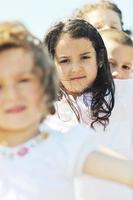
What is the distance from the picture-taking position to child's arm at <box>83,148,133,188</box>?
1.75 m

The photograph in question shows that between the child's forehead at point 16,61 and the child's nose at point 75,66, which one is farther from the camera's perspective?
the child's nose at point 75,66

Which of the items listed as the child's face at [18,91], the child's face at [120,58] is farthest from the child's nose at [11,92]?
the child's face at [120,58]

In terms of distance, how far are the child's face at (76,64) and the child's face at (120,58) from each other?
66cm

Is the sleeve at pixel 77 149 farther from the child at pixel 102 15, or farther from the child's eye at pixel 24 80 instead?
the child at pixel 102 15

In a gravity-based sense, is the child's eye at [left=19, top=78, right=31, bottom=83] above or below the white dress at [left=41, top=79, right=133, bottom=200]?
above

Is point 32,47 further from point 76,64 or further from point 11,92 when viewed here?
point 76,64

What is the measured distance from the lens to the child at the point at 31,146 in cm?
176

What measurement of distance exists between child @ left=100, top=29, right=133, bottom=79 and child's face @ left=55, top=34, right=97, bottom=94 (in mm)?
667

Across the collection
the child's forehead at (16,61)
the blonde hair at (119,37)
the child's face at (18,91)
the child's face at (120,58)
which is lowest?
the child's face at (120,58)

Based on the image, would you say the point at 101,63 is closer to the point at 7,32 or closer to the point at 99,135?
the point at 99,135

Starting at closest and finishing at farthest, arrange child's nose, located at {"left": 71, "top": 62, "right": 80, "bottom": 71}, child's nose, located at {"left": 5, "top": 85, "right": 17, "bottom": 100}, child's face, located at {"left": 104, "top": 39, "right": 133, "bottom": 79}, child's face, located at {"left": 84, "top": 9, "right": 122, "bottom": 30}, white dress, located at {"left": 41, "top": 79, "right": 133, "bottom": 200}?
child's nose, located at {"left": 5, "top": 85, "right": 17, "bottom": 100} → white dress, located at {"left": 41, "top": 79, "right": 133, "bottom": 200} → child's nose, located at {"left": 71, "top": 62, "right": 80, "bottom": 71} → child's face, located at {"left": 104, "top": 39, "right": 133, "bottom": 79} → child's face, located at {"left": 84, "top": 9, "right": 122, "bottom": 30}

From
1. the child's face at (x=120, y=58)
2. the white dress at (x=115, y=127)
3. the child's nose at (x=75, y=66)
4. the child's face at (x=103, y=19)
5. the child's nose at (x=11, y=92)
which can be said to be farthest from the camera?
the child's face at (x=103, y=19)

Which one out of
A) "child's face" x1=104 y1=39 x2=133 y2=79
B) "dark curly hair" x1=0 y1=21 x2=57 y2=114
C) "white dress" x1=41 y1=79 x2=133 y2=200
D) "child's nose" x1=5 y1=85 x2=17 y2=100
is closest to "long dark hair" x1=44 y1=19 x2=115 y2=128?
"white dress" x1=41 y1=79 x2=133 y2=200

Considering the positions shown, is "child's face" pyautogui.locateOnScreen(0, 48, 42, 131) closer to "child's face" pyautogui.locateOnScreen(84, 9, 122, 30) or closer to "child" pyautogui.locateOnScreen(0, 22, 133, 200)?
"child" pyautogui.locateOnScreen(0, 22, 133, 200)
